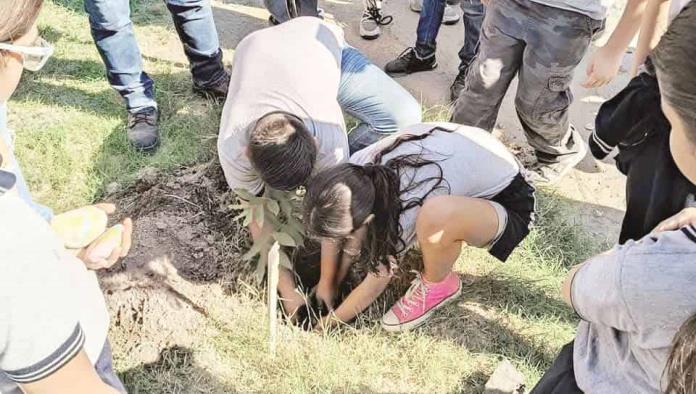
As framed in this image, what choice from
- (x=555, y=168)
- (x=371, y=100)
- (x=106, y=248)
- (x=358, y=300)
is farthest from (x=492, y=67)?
(x=106, y=248)

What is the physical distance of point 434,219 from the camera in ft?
7.18

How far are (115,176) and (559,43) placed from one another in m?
2.17

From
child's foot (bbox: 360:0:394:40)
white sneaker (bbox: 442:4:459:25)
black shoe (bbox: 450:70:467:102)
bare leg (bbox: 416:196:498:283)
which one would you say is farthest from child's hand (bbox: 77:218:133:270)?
white sneaker (bbox: 442:4:459:25)

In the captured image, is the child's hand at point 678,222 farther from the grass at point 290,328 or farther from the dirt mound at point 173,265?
the dirt mound at point 173,265

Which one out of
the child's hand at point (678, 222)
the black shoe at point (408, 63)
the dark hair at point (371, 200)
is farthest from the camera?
the black shoe at point (408, 63)

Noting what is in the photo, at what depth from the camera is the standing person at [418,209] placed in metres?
2.10

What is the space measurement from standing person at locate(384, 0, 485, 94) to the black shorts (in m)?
1.41

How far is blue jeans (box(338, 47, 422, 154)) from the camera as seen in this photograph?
9.48 feet

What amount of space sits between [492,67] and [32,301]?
2.30m

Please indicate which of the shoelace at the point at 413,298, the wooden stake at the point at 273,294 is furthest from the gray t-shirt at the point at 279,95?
the shoelace at the point at 413,298

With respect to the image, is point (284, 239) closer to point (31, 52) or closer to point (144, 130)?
point (144, 130)

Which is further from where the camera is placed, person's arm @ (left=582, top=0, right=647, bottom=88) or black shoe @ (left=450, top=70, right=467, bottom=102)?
black shoe @ (left=450, top=70, right=467, bottom=102)

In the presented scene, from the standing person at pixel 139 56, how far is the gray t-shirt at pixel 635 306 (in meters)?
2.46

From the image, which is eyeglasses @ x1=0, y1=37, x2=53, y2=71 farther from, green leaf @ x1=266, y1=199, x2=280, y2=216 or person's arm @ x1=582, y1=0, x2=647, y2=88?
person's arm @ x1=582, y1=0, x2=647, y2=88
